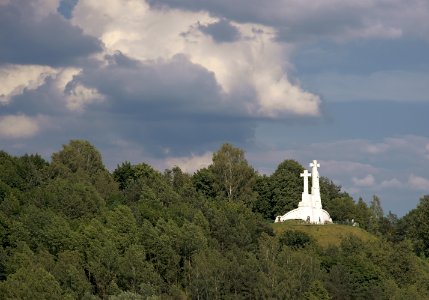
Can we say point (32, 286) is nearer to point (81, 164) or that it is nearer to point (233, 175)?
point (233, 175)

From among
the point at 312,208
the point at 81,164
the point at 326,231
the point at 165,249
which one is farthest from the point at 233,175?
the point at 165,249

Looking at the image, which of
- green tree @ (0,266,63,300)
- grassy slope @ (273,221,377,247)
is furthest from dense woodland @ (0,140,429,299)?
grassy slope @ (273,221,377,247)

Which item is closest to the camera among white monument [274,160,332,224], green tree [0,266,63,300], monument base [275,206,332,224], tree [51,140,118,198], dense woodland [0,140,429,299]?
green tree [0,266,63,300]

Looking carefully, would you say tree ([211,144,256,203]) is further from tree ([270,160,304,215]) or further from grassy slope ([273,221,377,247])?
grassy slope ([273,221,377,247])

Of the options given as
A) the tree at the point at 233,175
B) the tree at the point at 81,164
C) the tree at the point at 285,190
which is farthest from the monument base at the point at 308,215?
the tree at the point at 81,164

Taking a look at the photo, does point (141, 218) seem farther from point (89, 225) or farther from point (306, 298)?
point (306, 298)

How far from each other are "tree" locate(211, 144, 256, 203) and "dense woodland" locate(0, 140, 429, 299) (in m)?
4.23

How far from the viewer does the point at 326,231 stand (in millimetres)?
152625

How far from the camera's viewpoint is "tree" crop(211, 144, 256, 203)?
578 ft

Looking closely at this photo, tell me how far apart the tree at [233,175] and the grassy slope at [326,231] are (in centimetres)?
2077

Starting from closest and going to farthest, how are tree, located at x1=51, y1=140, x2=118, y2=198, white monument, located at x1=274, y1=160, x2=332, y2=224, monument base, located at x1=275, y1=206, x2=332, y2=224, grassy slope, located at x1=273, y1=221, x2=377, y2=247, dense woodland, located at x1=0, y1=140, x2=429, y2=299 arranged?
dense woodland, located at x1=0, y1=140, x2=429, y2=299 < grassy slope, located at x1=273, y1=221, x2=377, y2=247 < monument base, located at x1=275, y1=206, x2=332, y2=224 < white monument, located at x1=274, y1=160, x2=332, y2=224 < tree, located at x1=51, y1=140, x2=118, y2=198

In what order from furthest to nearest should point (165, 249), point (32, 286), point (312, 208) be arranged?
point (312, 208)
point (165, 249)
point (32, 286)

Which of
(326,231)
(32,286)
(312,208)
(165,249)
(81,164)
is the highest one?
(81,164)

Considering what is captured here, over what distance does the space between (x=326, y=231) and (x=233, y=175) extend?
28.5 meters
